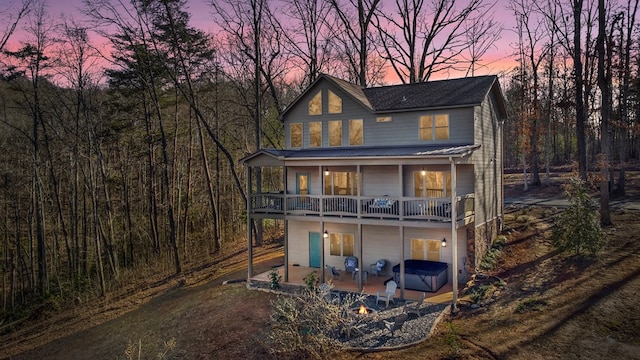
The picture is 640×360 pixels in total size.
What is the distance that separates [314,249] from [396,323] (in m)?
7.79

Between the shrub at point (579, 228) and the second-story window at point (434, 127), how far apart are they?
5481 mm

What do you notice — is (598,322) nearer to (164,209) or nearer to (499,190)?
(499,190)

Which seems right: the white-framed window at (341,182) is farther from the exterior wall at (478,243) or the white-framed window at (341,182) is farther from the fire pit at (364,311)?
the fire pit at (364,311)

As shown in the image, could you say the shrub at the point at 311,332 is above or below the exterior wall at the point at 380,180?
below

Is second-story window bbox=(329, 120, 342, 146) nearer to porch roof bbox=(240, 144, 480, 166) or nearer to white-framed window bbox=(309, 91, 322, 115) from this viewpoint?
porch roof bbox=(240, 144, 480, 166)

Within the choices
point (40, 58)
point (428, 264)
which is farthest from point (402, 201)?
point (40, 58)

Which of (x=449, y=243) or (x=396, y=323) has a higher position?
(x=449, y=243)

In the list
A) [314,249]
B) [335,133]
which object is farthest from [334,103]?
[314,249]

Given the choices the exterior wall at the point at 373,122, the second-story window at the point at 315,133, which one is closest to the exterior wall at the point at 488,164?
the exterior wall at the point at 373,122

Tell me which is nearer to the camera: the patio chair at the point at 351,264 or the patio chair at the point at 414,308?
the patio chair at the point at 414,308

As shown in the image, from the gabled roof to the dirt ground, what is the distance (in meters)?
7.22

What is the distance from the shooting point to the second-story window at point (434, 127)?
16.9 meters

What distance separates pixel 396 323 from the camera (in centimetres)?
1202

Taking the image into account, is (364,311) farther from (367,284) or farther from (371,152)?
(371,152)
